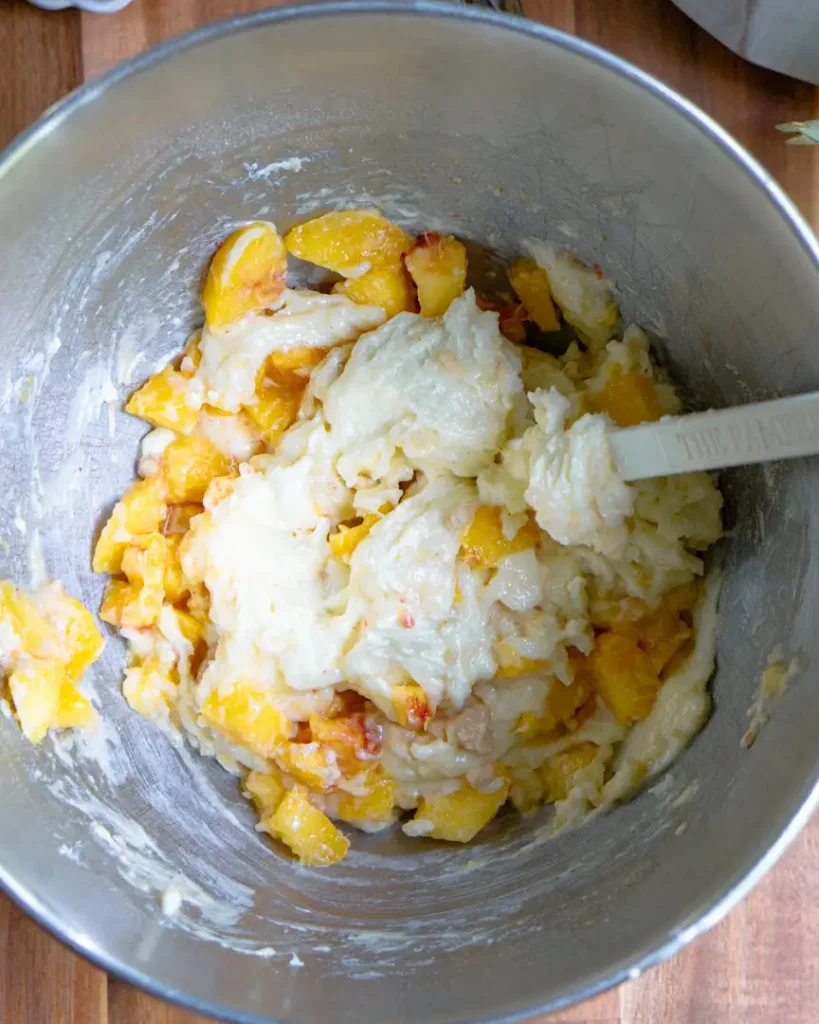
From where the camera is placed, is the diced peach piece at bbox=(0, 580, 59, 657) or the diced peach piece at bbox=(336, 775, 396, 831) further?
the diced peach piece at bbox=(336, 775, 396, 831)

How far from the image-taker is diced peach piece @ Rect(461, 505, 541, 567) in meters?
1.52

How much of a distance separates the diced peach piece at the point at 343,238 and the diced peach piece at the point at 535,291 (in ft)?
0.64

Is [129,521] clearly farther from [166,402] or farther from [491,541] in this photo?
[491,541]

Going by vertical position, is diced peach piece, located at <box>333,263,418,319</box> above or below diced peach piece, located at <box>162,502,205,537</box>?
above

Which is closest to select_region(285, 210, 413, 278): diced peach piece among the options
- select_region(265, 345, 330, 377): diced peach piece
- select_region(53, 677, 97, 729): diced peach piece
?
select_region(265, 345, 330, 377): diced peach piece

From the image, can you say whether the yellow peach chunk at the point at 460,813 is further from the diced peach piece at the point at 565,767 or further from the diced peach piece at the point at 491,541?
the diced peach piece at the point at 491,541

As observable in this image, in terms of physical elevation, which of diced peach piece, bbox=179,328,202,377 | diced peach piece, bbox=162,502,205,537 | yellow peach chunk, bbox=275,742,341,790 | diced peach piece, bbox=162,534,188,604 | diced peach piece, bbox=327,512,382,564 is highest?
diced peach piece, bbox=179,328,202,377

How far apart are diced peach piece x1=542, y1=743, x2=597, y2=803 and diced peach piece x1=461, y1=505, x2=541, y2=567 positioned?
326 mm

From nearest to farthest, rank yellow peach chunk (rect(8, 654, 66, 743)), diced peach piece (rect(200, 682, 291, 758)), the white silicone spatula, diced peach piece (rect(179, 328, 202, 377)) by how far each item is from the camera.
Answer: the white silicone spatula, yellow peach chunk (rect(8, 654, 66, 743)), diced peach piece (rect(200, 682, 291, 758)), diced peach piece (rect(179, 328, 202, 377))

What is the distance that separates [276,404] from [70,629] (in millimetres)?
484

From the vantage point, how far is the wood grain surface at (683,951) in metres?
1.51

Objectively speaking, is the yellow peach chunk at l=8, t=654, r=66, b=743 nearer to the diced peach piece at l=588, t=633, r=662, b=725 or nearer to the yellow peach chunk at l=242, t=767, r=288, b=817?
the yellow peach chunk at l=242, t=767, r=288, b=817

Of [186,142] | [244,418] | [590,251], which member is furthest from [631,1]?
[244,418]

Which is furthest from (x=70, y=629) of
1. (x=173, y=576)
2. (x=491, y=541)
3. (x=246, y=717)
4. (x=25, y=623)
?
(x=491, y=541)
